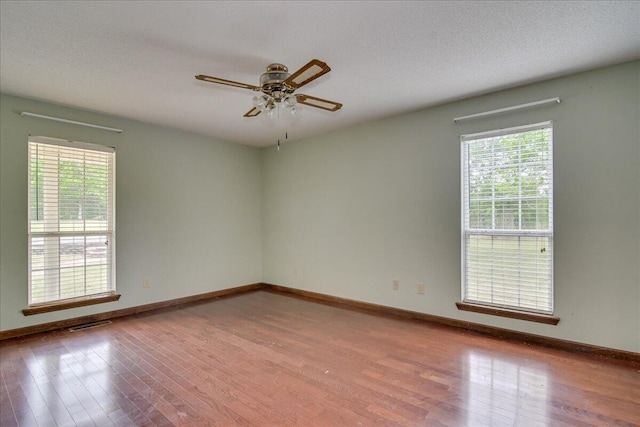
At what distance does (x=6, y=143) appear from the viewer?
3.24 m

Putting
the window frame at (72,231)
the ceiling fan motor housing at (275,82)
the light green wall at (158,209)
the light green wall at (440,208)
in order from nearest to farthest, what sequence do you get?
the ceiling fan motor housing at (275,82)
the light green wall at (440,208)
the light green wall at (158,209)
the window frame at (72,231)

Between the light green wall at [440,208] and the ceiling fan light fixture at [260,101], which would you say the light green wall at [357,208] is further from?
the ceiling fan light fixture at [260,101]

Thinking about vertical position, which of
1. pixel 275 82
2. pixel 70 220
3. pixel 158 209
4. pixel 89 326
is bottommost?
pixel 89 326

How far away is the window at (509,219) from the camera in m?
3.02

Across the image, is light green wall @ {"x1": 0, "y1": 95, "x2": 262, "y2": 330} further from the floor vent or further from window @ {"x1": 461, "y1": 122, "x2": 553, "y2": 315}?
window @ {"x1": 461, "y1": 122, "x2": 553, "y2": 315}

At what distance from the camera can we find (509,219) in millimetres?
3213

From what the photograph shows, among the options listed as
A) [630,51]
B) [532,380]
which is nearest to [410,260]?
[532,380]

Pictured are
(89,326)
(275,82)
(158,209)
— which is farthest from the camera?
(158,209)

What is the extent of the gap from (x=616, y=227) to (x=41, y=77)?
16.5ft

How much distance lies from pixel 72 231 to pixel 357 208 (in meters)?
3.38

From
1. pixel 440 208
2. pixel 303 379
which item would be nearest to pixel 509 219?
pixel 440 208

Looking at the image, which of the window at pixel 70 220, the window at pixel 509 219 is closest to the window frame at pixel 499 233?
the window at pixel 509 219

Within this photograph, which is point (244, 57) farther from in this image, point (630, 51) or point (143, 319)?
point (143, 319)

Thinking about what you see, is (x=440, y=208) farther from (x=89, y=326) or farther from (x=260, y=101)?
(x=89, y=326)
